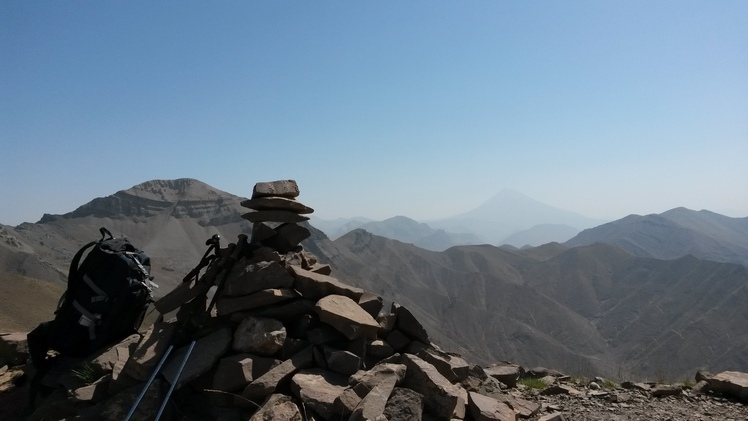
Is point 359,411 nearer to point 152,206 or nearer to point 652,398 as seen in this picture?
point 652,398

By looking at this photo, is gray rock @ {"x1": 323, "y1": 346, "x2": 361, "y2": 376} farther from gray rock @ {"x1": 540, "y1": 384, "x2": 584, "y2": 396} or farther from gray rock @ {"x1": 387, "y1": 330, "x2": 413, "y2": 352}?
gray rock @ {"x1": 540, "y1": 384, "x2": 584, "y2": 396}

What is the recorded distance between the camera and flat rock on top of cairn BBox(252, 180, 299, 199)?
8648 mm

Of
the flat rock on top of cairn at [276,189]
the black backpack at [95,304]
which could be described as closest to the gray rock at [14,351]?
the black backpack at [95,304]

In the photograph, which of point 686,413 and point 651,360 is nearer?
point 686,413

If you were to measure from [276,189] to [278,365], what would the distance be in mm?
3542

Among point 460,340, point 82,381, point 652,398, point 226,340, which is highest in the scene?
point 226,340

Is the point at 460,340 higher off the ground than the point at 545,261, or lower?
lower

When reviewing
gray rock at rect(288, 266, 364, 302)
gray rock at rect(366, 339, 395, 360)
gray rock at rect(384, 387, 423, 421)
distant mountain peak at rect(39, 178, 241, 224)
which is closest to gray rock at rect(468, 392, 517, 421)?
gray rock at rect(384, 387, 423, 421)

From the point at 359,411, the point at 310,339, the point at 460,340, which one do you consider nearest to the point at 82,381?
the point at 310,339

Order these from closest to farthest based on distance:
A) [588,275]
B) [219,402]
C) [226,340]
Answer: [219,402]
[226,340]
[588,275]

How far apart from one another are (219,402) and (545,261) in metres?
148

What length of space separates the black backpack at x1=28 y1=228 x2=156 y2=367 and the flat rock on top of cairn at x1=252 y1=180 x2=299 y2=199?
7.57 ft

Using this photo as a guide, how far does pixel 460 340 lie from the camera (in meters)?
93.4

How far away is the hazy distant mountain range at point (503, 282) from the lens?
276 feet
